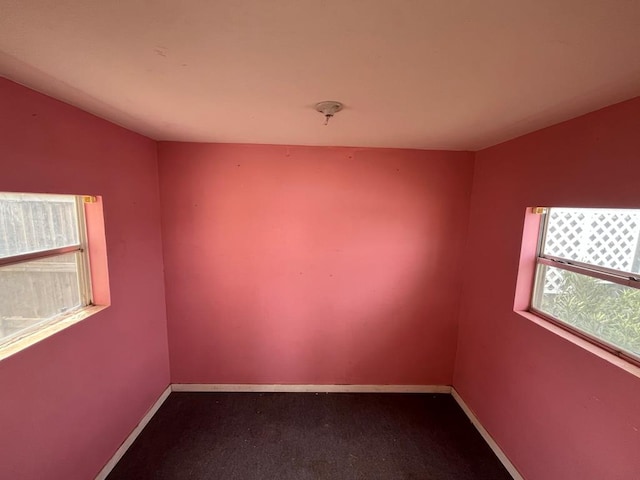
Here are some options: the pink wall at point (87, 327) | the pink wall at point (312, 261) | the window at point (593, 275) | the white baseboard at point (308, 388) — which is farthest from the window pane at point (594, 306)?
the pink wall at point (87, 327)

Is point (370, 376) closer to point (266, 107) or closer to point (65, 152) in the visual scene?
point (266, 107)

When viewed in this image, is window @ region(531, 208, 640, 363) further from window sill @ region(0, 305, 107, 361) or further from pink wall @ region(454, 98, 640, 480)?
window sill @ region(0, 305, 107, 361)

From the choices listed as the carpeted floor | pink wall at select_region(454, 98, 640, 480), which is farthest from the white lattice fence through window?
the carpeted floor

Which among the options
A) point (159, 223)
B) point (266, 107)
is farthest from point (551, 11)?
point (159, 223)

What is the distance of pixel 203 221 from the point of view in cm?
241

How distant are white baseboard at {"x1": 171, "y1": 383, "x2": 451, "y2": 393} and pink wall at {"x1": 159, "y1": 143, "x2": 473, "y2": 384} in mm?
61

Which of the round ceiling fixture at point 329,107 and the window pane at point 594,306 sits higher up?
the round ceiling fixture at point 329,107

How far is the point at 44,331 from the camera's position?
4.62ft

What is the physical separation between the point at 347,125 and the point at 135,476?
2.67 meters

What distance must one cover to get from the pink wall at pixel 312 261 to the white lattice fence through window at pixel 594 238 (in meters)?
0.80

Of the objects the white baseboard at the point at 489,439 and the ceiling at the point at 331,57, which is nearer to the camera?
the ceiling at the point at 331,57

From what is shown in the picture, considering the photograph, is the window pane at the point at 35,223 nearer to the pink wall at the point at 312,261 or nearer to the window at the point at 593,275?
the pink wall at the point at 312,261

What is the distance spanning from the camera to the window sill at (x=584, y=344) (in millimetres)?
1237

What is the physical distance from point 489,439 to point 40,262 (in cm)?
316
